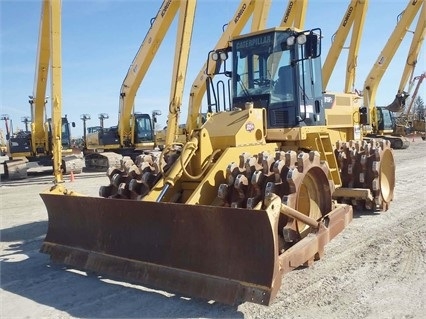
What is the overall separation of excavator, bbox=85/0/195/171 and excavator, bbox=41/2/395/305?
532 cm

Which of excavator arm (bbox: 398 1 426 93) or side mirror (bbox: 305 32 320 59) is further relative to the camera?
excavator arm (bbox: 398 1 426 93)

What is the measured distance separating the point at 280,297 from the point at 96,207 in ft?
7.82

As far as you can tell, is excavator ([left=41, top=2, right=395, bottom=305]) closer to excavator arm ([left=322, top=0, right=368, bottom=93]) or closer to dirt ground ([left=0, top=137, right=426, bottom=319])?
dirt ground ([left=0, top=137, right=426, bottom=319])

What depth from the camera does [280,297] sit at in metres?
4.21

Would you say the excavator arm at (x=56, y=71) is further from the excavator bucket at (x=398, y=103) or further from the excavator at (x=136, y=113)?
the excavator bucket at (x=398, y=103)

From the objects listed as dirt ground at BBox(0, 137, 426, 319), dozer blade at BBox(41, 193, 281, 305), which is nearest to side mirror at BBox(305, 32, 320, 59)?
dirt ground at BBox(0, 137, 426, 319)

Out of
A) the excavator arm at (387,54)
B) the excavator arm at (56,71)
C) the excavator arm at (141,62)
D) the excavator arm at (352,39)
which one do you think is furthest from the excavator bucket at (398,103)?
the excavator arm at (56,71)

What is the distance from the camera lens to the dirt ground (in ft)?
13.0

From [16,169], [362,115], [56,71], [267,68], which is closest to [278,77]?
[267,68]

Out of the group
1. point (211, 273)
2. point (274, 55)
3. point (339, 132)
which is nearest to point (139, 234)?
point (211, 273)

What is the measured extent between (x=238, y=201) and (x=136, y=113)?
1577 centimetres

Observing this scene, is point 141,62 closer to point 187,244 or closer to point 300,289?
point 187,244

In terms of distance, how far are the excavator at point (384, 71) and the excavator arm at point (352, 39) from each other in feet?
10.8

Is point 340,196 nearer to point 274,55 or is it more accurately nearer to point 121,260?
point 274,55
